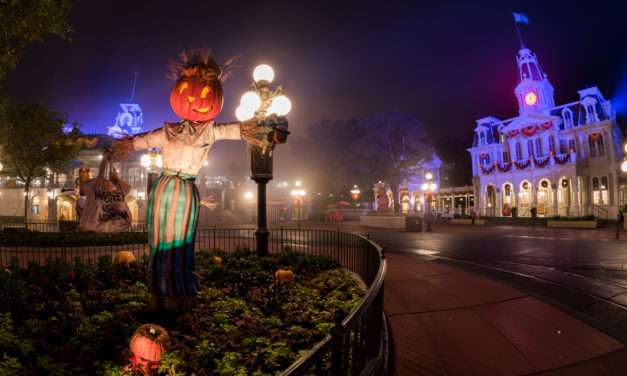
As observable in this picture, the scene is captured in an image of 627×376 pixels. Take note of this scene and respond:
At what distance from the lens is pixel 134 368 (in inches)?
133

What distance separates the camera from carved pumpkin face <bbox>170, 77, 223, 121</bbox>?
Answer: 4.73m

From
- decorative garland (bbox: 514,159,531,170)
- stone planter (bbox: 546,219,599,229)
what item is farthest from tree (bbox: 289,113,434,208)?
stone planter (bbox: 546,219,599,229)

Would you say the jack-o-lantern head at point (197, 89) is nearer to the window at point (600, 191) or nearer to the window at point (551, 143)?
the window at point (600, 191)

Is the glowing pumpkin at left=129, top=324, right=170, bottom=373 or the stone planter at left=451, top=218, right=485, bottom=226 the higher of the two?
the glowing pumpkin at left=129, top=324, right=170, bottom=373

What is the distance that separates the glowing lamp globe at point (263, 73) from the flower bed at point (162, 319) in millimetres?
4046

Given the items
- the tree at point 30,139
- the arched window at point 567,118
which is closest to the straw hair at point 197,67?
the tree at point 30,139

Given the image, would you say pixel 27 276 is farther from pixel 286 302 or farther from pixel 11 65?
pixel 11 65

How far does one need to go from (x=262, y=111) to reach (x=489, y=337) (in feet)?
17.8

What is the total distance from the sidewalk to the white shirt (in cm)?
358

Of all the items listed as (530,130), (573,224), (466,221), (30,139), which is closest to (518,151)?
(530,130)

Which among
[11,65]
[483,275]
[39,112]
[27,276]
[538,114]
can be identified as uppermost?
[538,114]

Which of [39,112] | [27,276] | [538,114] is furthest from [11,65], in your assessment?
[538,114]

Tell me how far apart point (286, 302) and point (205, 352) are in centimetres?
216

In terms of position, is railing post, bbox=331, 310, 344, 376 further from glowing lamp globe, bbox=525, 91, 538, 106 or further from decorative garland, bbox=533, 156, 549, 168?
glowing lamp globe, bbox=525, 91, 538, 106
